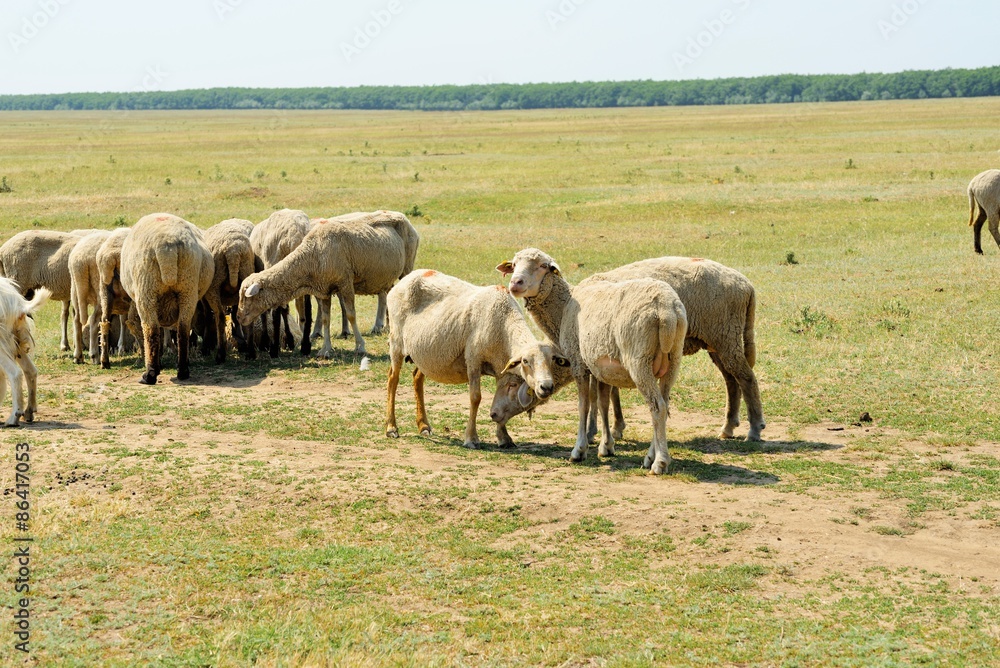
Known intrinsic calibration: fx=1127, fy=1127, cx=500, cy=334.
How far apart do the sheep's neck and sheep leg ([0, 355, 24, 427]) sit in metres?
5.44

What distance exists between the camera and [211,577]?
8.28 m

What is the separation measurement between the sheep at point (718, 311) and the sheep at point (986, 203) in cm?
1428

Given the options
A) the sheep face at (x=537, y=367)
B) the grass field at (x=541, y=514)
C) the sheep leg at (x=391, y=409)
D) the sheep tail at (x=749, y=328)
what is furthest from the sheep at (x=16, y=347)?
the sheep tail at (x=749, y=328)

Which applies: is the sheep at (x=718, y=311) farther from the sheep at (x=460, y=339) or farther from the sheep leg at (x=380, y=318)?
the sheep leg at (x=380, y=318)

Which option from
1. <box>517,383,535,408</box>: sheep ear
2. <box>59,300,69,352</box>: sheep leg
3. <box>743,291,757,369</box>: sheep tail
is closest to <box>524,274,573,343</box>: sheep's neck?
<box>517,383,535,408</box>: sheep ear

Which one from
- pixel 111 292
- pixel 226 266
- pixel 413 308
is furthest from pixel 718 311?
pixel 111 292

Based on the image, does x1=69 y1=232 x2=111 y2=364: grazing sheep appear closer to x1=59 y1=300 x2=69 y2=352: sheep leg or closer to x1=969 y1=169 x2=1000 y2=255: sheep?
x1=59 y1=300 x2=69 y2=352: sheep leg

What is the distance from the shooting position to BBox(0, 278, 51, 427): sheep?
1187cm

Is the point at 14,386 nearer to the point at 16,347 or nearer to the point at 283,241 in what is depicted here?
the point at 16,347

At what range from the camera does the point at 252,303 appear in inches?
663

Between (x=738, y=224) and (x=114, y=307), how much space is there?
60.5ft

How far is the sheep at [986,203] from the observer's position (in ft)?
80.1

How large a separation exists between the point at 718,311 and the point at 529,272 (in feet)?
6.97

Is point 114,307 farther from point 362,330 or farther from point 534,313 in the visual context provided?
point 534,313
